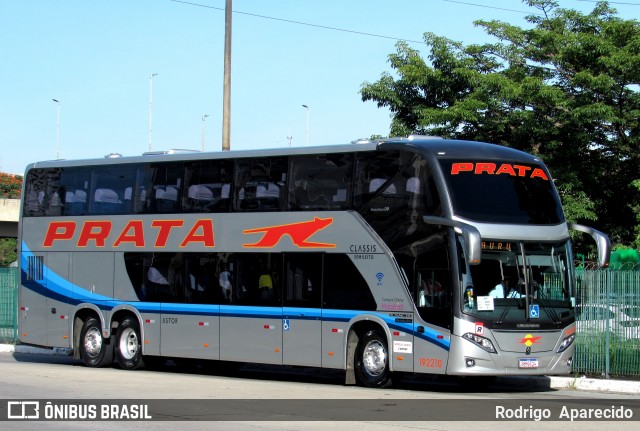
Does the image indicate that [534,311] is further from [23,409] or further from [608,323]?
[23,409]

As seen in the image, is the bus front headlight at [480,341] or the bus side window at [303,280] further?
the bus side window at [303,280]

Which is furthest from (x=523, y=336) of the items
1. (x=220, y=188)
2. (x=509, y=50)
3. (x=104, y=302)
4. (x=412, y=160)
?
(x=509, y=50)

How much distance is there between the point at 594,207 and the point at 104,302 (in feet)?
43.8

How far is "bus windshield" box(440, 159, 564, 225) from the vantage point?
1683cm

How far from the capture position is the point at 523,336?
16.8 metres

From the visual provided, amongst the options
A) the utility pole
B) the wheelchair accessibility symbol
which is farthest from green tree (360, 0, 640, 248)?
the wheelchair accessibility symbol

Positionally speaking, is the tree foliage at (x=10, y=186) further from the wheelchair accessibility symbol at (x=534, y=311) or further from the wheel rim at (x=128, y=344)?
the wheelchair accessibility symbol at (x=534, y=311)

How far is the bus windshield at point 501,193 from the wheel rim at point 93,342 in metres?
9.52

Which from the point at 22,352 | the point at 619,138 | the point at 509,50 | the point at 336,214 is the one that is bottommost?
the point at 22,352

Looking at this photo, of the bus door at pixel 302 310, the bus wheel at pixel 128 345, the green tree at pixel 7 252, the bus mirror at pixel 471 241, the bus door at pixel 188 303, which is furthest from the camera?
the green tree at pixel 7 252

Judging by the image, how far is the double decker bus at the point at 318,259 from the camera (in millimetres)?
16766

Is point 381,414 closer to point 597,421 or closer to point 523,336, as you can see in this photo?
point 597,421

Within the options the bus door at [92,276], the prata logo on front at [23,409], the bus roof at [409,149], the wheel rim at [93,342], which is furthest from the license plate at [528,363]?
the wheel rim at [93,342]

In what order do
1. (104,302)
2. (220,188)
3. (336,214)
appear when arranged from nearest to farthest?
(336,214)
(220,188)
(104,302)
